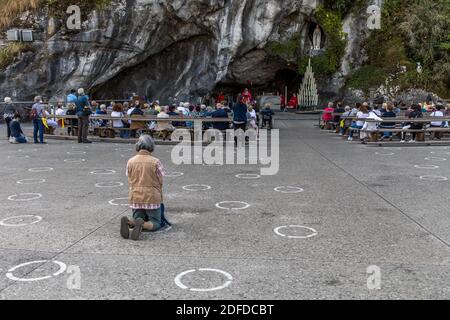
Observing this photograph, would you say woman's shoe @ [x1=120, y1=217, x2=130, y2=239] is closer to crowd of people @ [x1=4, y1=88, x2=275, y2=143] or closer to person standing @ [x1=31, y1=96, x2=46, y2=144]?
crowd of people @ [x1=4, y1=88, x2=275, y2=143]

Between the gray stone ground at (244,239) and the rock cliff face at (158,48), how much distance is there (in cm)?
1813

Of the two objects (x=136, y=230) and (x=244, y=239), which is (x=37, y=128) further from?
(x=244, y=239)

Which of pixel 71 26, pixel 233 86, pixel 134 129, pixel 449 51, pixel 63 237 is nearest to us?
pixel 63 237

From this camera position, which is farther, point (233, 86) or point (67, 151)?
point (233, 86)

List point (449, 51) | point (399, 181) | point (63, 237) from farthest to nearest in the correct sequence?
point (449, 51) → point (399, 181) → point (63, 237)

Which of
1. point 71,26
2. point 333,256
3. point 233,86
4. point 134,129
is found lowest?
point 333,256

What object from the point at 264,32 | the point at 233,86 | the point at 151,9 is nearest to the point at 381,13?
the point at 264,32

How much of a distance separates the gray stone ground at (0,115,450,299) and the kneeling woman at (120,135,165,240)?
279mm

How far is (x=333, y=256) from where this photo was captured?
515 cm

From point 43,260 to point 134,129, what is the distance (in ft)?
41.4

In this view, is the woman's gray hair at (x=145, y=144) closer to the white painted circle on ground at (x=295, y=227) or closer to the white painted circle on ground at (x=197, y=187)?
the white painted circle on ground at (x=295, y=227)

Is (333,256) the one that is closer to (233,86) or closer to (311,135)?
(311,135)

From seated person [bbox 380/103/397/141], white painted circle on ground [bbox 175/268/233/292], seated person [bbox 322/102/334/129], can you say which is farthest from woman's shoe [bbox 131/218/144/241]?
seated person [bbox 322/102/334/129]

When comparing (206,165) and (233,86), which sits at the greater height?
(233,86)
